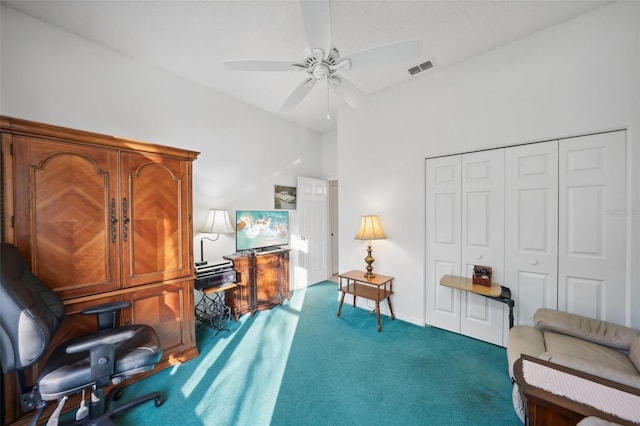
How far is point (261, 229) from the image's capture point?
3.66m

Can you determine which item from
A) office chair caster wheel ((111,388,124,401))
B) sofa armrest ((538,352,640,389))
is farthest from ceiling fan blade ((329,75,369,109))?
office chair caster wheel ((111,388,124,401))

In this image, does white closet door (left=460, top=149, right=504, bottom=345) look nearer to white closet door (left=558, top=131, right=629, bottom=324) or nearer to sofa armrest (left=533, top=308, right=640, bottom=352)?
white closet door (left=558, top=131, right=629, bottom=324)

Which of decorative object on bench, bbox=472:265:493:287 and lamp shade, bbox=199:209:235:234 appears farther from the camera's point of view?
lamp shade, bbox=199:209:235:234

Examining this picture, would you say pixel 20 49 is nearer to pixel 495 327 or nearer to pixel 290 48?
pixel 290 48

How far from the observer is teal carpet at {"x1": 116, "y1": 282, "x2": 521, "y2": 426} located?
1572 millimetres

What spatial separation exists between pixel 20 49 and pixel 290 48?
2274 mm

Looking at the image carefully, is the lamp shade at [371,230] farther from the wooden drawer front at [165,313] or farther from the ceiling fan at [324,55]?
the wooden drawer front at [165,313]

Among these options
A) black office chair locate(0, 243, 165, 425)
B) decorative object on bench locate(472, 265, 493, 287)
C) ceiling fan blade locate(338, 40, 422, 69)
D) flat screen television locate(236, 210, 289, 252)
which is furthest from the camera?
flat screen television locate(236, 210, 289, 252)

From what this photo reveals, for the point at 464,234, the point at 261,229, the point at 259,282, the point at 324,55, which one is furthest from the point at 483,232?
the point at 261,229

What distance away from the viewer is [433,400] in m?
1.69

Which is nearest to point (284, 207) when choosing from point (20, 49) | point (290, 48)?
point (290, 48)

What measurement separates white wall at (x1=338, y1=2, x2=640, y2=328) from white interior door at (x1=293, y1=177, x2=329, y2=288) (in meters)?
0.95

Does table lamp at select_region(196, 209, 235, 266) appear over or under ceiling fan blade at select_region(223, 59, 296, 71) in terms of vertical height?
under

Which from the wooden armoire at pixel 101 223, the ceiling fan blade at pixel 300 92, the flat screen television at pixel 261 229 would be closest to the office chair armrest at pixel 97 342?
the wooden armoire at pixel 101 223
